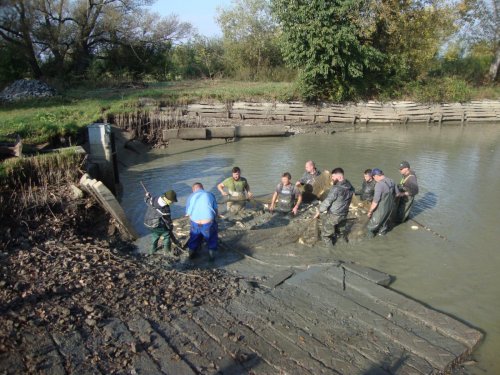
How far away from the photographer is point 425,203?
1188 cm

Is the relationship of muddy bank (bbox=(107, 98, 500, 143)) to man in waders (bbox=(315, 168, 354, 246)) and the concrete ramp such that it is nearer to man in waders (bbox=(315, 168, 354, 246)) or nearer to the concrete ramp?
the concrete ramp

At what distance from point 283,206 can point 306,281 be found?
3.72 m

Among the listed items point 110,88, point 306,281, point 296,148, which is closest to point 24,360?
point 306,281

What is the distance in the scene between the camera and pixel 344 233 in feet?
31.1

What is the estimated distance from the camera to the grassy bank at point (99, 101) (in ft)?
44.4

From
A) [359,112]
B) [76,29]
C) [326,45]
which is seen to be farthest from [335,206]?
[76,29]

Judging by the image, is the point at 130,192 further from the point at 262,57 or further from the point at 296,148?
the point at 262,57

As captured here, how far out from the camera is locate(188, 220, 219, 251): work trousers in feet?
26.6

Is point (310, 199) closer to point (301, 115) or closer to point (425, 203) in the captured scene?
point (425, 203)

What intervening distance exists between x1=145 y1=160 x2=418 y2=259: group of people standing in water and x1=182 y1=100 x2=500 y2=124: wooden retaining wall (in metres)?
12.6

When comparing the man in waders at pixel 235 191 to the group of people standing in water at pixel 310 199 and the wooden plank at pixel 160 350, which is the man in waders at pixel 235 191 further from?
the wooden plank at pixel 160 350

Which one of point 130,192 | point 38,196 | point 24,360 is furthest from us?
point 130,192

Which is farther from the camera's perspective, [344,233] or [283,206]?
[283,206]

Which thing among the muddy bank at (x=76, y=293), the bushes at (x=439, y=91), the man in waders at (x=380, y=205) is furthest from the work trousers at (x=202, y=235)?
the bushes at (x=439, y=91)
